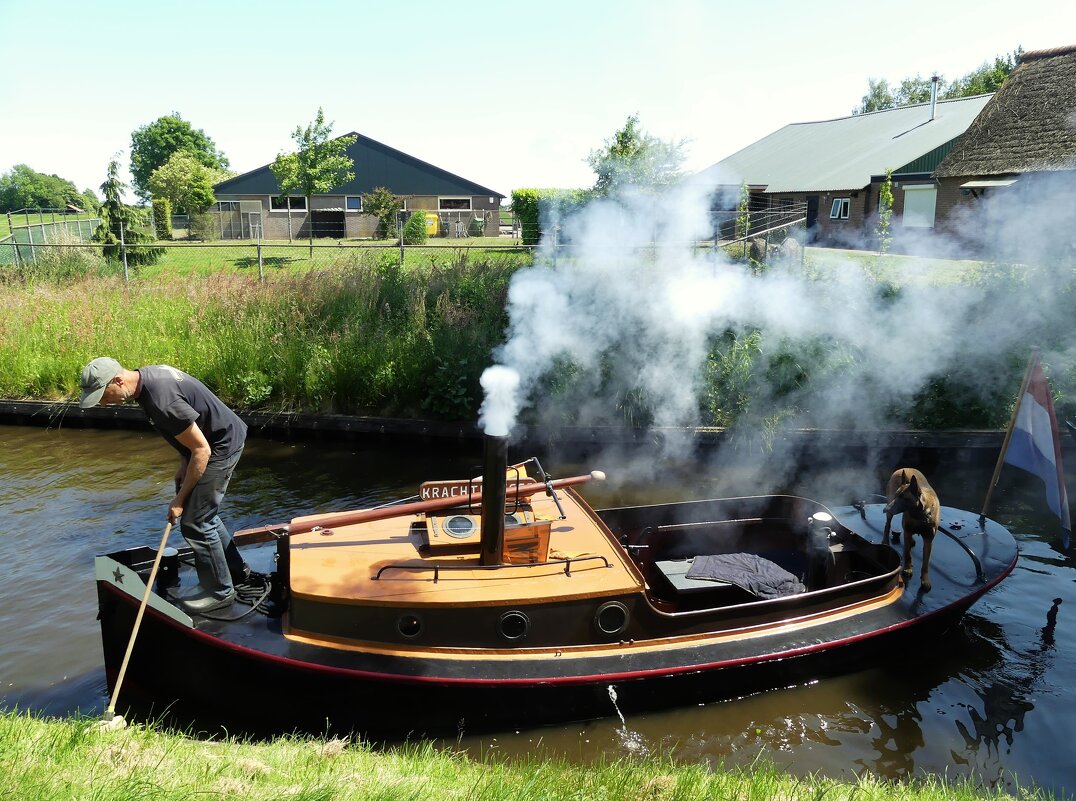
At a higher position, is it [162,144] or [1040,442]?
[162,144]

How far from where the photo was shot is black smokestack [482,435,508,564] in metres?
5.38

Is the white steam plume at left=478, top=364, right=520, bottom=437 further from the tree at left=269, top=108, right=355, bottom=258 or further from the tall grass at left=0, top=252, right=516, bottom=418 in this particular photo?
the tree at left=269, top=108, right=355, bottom=258

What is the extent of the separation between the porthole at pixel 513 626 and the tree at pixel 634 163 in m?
11.4

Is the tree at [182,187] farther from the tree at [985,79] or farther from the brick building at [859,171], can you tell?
the tree at [985,79]

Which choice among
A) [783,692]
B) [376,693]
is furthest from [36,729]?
[783,692]

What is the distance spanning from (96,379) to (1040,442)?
7.81 m

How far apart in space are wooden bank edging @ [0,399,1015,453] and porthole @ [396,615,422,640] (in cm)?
676

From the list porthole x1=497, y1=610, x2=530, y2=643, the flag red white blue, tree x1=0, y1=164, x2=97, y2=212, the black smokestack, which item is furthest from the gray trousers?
tree x1=0, y1=164, x2=97, y2=212

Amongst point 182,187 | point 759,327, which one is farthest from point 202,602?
point 182,187

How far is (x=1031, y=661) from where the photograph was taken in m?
6.54

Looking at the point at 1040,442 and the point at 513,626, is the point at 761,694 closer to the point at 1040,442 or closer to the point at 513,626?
the point at 513,626

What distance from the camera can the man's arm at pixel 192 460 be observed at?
5.20 metres

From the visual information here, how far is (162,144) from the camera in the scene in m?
77.8

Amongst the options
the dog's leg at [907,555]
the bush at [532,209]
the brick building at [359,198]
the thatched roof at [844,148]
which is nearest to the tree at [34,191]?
the brick building at [359,198]
